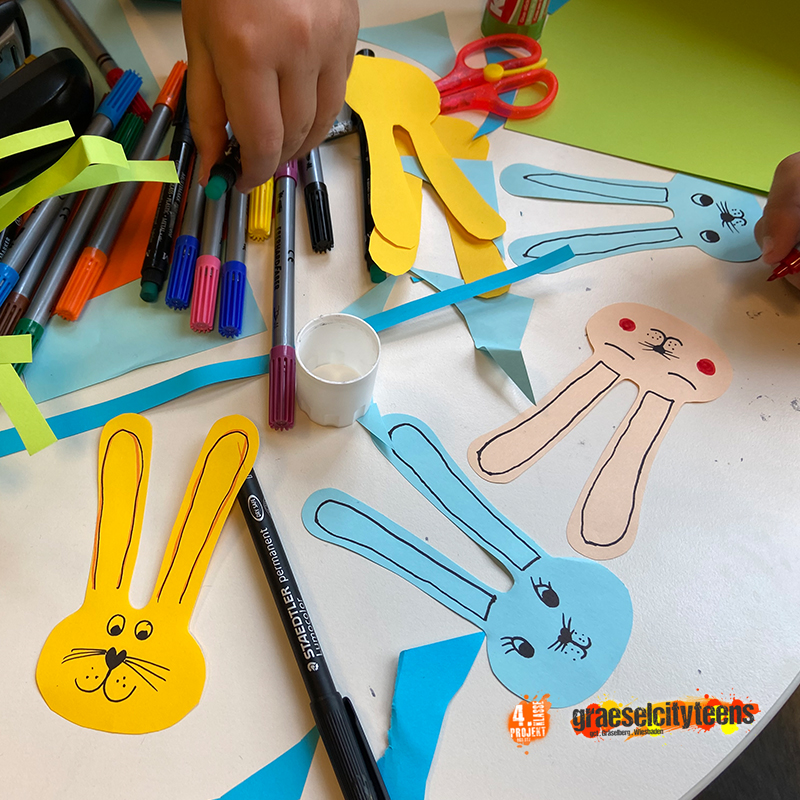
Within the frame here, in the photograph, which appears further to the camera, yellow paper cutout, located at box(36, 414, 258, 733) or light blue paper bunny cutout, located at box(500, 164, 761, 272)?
light blue paper bunny cutout, located at box(500, 164, 761, 272)

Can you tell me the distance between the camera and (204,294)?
1.66ft

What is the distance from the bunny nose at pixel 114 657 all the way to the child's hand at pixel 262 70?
351mm

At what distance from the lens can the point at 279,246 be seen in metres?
0.54

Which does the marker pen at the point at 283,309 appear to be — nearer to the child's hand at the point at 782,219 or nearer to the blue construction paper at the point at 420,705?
the blue construction paper at the point at 420,705

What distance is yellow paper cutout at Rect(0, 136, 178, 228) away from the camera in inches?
15.8

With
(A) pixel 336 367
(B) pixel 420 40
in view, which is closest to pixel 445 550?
(A) pixel 336 367

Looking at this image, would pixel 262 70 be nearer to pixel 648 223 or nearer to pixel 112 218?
pixel 112 218

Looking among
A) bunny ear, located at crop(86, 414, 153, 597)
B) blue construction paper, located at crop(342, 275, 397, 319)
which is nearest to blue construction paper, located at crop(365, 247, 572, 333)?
blue construction paper, located at crop(342, 275, 397, 319)

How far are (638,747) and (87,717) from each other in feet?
1.09

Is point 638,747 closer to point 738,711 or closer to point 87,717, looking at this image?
point 738,711

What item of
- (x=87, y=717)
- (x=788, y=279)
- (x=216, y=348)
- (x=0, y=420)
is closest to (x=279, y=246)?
(x=216, y=348)

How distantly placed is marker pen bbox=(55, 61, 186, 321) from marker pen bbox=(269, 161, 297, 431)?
132 mm

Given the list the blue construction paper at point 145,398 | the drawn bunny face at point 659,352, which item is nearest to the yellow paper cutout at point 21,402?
the blue construction paper at point 145,398

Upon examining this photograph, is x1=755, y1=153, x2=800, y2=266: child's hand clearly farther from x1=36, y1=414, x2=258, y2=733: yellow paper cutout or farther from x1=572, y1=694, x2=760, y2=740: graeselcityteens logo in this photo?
x1=36, y1=414, x2=258, y2=733: yellow paper cutout
